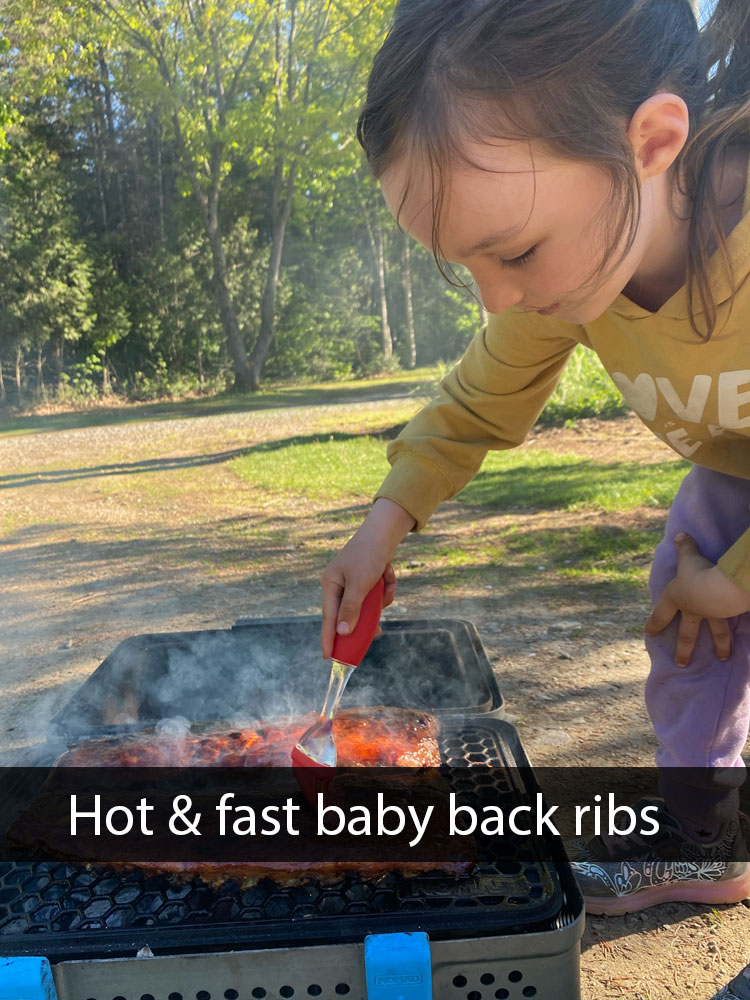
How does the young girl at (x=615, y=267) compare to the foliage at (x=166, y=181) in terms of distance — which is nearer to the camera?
the young girl at (x=615, y=267)

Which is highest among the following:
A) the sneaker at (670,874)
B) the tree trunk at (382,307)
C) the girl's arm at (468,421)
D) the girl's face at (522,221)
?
the tree trunk at (382,307)

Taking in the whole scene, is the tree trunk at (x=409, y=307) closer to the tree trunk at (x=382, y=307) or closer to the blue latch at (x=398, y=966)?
the tree trunk at (x=382, y=307)

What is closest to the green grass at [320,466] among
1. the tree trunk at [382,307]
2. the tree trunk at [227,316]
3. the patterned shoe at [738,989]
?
the patterned shoe at [738,989]

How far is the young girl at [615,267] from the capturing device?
0.86 metres

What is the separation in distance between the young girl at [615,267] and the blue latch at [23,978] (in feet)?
1.64

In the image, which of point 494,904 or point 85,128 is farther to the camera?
point 85,128

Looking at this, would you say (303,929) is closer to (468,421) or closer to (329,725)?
(329,725)

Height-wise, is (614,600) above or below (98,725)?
below

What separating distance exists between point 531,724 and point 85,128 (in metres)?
16.9

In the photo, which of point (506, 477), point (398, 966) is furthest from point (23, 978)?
point (506, 477)

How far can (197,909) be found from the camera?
919mm

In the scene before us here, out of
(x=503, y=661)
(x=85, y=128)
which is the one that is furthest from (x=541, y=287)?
Answer: (x=85, y=128)

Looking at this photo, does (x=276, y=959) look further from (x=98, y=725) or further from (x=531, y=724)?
(x=531, y=724)

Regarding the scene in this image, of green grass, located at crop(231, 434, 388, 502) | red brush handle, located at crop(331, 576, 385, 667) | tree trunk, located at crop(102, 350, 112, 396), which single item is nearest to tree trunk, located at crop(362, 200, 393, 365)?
tree trunk, located at crop(102, 350, 112, 396)
